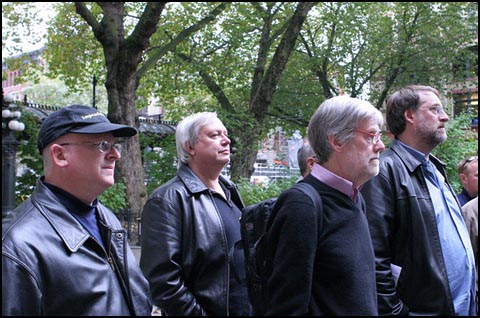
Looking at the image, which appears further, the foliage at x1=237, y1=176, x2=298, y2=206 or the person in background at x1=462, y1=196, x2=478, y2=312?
the foliage at x1=237, y1=176, x2=298, y2=206

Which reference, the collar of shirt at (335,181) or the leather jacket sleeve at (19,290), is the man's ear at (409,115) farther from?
the leather jacket sleeve at (19,290)

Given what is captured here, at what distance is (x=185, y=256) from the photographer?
3.47 metres

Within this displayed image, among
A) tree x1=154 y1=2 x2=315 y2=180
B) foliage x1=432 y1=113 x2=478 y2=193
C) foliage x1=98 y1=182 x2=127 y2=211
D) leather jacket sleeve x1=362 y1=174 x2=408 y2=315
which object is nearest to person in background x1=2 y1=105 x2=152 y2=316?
leather jacket sleeve x1=362 y1=174 x2=408 y2=315

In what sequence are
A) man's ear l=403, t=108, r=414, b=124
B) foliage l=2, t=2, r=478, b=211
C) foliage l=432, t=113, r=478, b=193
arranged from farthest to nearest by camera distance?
foliage l=2, t=2, r=478, b=211 → foliage l=432, t=113, r=478, b=193 → man's ear l=403, t=108, r=414, b=124

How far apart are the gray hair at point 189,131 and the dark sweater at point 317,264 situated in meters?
1.55

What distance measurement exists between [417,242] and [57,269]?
1947 millimetres

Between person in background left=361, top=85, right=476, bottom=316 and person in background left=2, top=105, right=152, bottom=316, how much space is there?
4.42 ft

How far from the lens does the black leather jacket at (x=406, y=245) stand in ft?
10.6

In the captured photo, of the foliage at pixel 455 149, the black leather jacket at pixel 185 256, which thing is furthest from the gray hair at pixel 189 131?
the foliage at pixel 455 149

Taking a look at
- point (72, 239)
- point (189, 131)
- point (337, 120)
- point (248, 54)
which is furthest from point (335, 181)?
point (248, 54)

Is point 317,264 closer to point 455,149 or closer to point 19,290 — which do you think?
point 19,290

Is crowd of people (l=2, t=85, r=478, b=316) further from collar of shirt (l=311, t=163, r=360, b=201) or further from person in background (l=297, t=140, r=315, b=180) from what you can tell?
person in background (l=297, t=140, r=315, b=180)

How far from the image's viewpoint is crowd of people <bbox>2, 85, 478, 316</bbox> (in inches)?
90.8

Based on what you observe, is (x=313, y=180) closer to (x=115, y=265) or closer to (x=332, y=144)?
(x=332, y=144)
